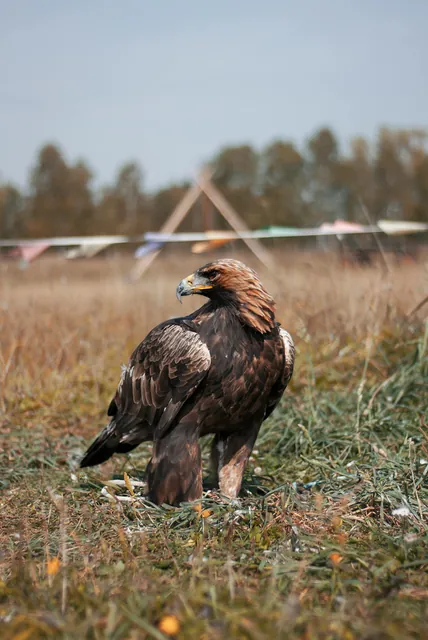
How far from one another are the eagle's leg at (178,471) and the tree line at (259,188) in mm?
19242

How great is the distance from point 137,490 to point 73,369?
2712 millimetres

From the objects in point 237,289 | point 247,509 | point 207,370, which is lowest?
point 247,509

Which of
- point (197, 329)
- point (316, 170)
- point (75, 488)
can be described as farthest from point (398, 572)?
point (316, 170)

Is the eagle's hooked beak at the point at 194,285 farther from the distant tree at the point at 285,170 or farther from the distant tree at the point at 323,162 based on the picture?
the distant tree at the point at 323,162

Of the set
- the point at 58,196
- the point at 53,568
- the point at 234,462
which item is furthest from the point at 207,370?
the point at 58,196

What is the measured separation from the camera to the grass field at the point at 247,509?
2270 millimetres

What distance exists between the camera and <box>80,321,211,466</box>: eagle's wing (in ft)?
11.5

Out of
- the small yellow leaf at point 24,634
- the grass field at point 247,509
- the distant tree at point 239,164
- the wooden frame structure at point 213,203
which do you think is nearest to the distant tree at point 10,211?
A: the distant tree at point 239,164

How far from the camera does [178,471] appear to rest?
11.7ft

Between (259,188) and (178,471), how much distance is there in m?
24.4

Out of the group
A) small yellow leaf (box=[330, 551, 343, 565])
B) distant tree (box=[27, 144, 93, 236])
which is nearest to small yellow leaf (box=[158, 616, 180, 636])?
small yellow leaf (box=[330, 551, 343, 565])

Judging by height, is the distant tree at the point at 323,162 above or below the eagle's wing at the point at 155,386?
above

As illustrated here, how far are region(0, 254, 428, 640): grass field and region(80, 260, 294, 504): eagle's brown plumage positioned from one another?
0.24 meters

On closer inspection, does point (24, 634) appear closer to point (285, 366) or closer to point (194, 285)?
point (194, 285)
